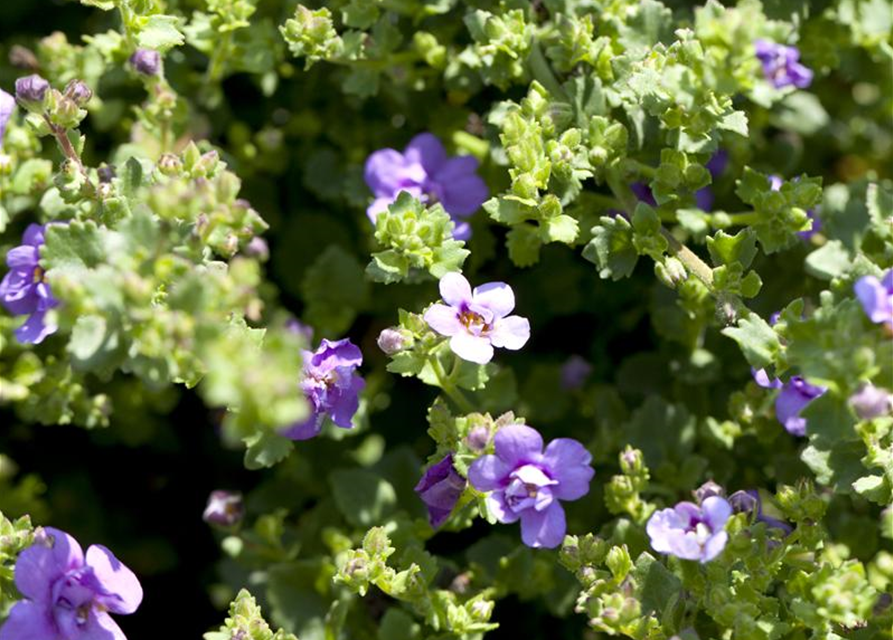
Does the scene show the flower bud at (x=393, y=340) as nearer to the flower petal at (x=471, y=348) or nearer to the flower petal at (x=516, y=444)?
the flower petal at (x=471, y=348)

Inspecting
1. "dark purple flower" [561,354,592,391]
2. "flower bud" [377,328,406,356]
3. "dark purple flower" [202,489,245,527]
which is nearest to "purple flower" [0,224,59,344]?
"dark purple flower" [202,489,245,527]

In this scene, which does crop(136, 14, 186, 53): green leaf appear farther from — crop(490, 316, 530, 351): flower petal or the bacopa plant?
crop(490, 316, 530, 351): flower petal

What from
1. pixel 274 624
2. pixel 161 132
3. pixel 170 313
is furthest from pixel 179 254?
pixel 274 624

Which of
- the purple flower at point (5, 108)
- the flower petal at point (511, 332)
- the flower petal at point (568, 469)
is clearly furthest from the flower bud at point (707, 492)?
the purple flower at point (5, 108)

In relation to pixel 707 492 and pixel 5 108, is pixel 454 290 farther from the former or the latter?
pixel 5 108

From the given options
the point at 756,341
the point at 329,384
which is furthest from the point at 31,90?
the point at 756,341
